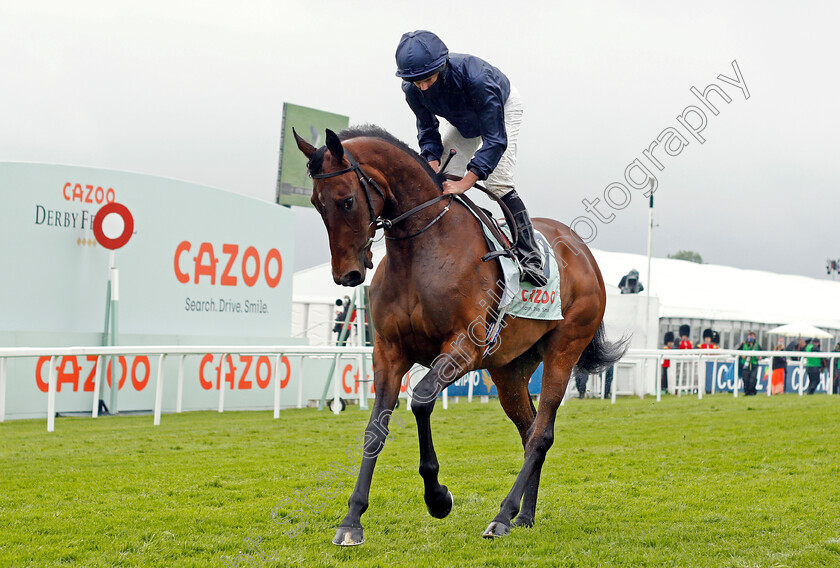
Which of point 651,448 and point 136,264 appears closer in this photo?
point 651,448

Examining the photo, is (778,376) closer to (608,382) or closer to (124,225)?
(608,382)

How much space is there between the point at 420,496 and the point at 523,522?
91 cm

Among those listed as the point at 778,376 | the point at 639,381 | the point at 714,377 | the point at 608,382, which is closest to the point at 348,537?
the point at 608,382

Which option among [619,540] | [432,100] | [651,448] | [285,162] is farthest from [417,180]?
[285,162]

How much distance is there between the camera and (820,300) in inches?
1271

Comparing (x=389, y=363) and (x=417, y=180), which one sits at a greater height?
(x=417, y=180)

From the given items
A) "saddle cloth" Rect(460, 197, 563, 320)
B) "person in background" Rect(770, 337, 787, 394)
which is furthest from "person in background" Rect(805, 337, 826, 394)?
"saddle cloth" Rect(460, 197, 563, 320)

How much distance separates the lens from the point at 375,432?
13.4 feet

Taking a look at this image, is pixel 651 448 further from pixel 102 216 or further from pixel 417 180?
pixel 102 216

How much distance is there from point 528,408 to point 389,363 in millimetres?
1449

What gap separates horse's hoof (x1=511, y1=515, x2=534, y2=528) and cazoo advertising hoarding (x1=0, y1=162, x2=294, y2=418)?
8.05 m

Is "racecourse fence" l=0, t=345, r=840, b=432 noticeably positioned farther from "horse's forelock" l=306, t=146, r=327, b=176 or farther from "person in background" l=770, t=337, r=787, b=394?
"horse's forelock" l=306, t=146, r=327, b=176

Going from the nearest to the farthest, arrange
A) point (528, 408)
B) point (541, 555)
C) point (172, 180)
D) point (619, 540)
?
point (541, 555)
point (619, 540)
point (528, 408)
point (172, 180)

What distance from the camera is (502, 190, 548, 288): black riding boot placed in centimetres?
476
